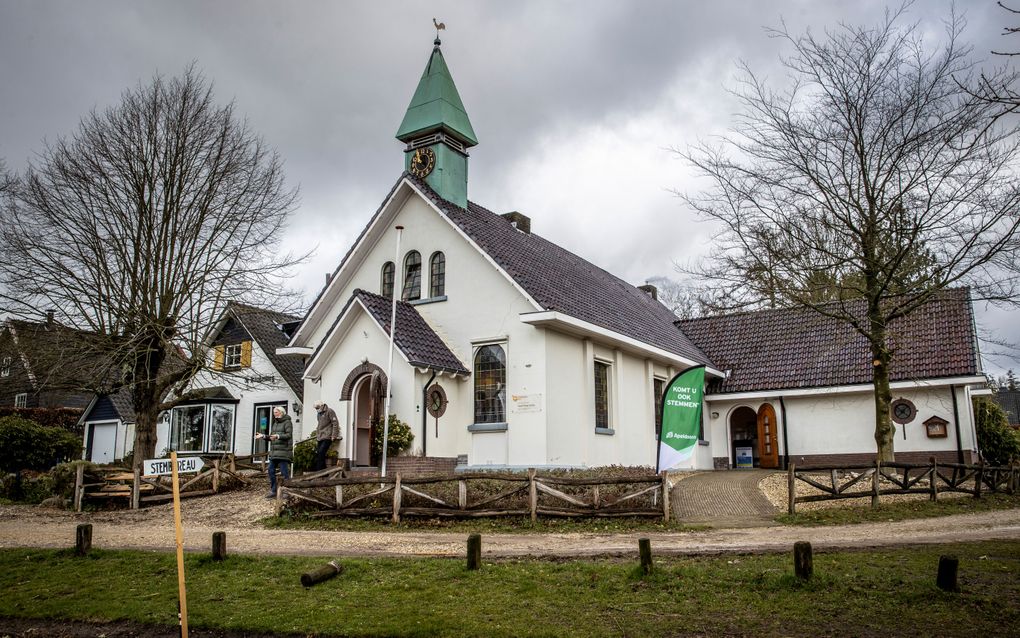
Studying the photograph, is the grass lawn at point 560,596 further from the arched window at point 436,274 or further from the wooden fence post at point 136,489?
the arched window at point 436,274

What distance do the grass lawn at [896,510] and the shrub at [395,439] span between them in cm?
838

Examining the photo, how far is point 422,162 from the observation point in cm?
2280

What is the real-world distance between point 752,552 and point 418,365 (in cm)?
984

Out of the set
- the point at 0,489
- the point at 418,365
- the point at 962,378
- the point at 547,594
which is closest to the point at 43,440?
the point at 0,489

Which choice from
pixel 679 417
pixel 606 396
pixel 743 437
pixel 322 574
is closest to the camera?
pixel 322 574

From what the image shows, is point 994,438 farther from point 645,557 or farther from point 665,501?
point 645,557

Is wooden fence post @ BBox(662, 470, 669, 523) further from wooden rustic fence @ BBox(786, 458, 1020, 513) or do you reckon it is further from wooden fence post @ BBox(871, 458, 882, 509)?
wooden fence post @ BBox(871, 458, 882, 509)

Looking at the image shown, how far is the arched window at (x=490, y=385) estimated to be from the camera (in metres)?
19.5

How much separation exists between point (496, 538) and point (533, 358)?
6.93 m

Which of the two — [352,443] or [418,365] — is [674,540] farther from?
[352,443]

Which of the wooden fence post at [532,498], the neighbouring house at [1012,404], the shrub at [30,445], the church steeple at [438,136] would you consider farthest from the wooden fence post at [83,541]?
the neighbouring house at [1012,404]

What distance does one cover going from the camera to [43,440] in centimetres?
2728

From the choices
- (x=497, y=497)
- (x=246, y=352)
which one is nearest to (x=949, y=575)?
(x=497, y=497)

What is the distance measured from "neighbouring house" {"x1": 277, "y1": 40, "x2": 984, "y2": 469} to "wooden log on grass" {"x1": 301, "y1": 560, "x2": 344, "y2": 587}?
28.3ft
